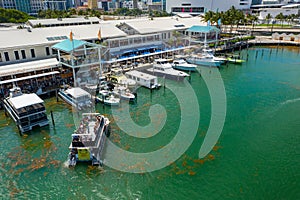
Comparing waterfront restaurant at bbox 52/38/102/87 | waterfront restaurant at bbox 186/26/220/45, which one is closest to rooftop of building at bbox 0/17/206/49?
waterfront restaurant at bbox 186/26/220/45

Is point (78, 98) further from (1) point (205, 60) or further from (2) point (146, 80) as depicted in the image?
(1) point (205, 60)

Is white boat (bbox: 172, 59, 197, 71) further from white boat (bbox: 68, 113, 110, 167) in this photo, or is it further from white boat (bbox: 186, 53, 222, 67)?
white boat (bbox: 68, 113, 110, 167)

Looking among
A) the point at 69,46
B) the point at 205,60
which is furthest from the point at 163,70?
the point at 69,46

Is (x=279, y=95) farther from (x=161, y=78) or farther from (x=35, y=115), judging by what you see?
(x=35, y=115)

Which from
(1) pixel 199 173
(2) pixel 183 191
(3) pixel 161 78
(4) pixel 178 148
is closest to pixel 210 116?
(4) pixel 178 148

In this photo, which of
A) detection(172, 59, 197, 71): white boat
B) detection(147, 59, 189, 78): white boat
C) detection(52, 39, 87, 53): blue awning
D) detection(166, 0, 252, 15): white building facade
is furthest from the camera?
detection(166, 0, 252, 15): white building facade
